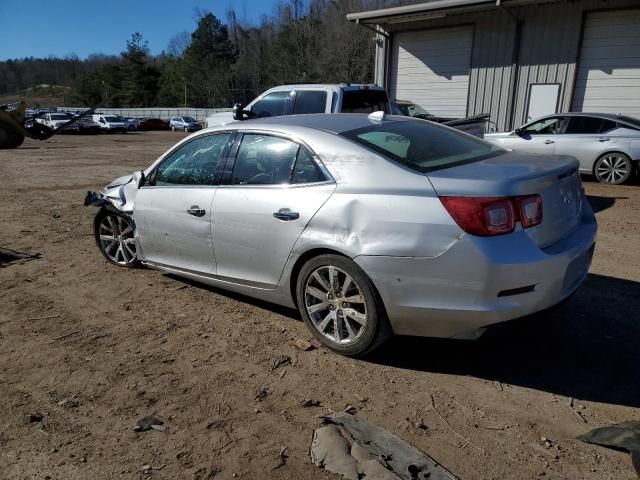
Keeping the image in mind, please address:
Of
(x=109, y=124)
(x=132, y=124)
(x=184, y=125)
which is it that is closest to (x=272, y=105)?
(x=109, y=124)

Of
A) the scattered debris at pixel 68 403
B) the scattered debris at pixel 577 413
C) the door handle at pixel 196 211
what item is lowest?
the scattered debris at pixel 68 403

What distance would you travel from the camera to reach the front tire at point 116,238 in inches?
211

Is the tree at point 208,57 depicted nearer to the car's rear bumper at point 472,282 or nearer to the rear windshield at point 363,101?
the rear windshield at point 363,101

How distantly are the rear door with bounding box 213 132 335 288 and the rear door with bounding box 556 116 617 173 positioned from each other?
28.9ft

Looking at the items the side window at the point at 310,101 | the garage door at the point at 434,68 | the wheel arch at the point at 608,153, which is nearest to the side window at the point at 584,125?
the wheel arch at the point at 608,153

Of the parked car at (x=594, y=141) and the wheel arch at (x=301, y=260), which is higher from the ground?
the parked car at (x=594, y=141)

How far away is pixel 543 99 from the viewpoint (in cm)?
1551

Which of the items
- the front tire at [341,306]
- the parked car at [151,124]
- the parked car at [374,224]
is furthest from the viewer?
the parked car at [151,124]

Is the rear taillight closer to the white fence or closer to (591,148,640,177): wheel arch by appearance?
(591,148,640,177): wheel arch

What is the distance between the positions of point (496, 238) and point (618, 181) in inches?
361

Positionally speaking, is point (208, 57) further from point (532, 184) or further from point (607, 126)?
point (532, 184)

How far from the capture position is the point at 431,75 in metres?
17.8

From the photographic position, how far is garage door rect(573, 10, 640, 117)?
13.8 meters

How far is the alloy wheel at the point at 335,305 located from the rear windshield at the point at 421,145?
87 centimetres
